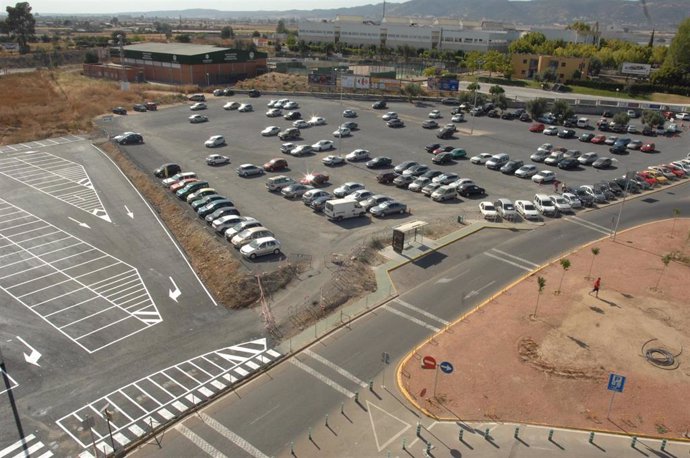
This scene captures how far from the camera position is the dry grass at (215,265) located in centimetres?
3044

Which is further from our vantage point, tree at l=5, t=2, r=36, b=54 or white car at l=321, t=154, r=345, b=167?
tree at l=5, t=2, r=36, b=54

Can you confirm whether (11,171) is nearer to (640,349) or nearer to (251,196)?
(251,196)

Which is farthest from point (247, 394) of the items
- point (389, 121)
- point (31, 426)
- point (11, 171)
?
point (389, 121)

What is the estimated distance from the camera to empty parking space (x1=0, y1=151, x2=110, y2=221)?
44156mm

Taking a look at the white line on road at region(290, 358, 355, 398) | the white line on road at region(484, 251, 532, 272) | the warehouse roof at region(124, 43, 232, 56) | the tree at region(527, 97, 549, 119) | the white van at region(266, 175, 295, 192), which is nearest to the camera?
the white line on road at region(290, 358, 355, 398)

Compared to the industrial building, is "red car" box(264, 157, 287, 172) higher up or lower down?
lower down

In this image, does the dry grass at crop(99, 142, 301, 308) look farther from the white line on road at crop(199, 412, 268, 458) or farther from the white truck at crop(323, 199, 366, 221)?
the white line on road at crop(199, 412, 268, 458)

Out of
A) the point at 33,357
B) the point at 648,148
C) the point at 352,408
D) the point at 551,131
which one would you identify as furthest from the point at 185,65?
the point at 352,408

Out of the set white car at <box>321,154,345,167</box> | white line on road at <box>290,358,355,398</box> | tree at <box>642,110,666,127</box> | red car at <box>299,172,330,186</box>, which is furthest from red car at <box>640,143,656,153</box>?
white line on road at <box>290,358,355,398</box>

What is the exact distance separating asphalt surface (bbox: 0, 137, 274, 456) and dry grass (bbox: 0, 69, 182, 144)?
2653cm

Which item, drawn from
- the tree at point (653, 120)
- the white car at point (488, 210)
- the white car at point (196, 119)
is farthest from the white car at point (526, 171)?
the white car at point (196, 119)

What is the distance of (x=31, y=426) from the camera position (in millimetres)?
20672

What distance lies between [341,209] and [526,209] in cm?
1607

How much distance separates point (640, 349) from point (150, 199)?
3862 centimetres
